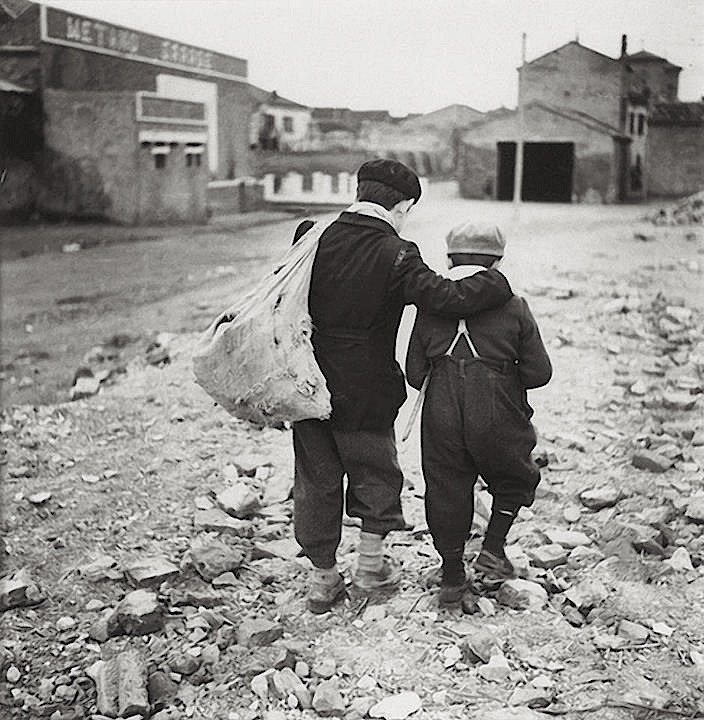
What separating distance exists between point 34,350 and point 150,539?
1915mm

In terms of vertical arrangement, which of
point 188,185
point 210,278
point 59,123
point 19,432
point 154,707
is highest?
point 59,123

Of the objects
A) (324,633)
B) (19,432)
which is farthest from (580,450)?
(19,432)

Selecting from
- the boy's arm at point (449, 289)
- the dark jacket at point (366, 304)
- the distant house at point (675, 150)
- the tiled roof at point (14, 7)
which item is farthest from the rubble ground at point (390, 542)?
the tiled roof at point (14, 7)

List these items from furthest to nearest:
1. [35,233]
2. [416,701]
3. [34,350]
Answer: [34,350] → [35,233] → [416,701]

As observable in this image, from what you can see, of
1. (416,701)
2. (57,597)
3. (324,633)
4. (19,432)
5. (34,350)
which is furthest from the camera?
(34,350)

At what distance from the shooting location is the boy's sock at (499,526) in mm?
2574

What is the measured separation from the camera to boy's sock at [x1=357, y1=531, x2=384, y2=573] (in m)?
2.65

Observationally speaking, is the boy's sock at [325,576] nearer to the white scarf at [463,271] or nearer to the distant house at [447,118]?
the white scarf at [463,271]

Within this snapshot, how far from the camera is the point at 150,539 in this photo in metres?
3.13

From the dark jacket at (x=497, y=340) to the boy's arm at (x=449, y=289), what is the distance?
43mm

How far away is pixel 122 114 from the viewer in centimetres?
413

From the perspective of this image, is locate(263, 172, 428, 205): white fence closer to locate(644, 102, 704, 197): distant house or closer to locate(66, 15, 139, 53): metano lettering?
locate(66, 15, 139, 53): metano lettering

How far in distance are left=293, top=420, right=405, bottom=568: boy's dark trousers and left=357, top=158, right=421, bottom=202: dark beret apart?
2.23 feet

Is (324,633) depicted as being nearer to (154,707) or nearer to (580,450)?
(154,707)
